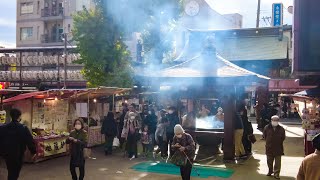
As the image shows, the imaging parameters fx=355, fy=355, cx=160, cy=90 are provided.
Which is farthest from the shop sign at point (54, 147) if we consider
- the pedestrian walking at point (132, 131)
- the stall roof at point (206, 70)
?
the stall roof at point (206, 70)

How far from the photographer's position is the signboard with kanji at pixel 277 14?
1173 inches

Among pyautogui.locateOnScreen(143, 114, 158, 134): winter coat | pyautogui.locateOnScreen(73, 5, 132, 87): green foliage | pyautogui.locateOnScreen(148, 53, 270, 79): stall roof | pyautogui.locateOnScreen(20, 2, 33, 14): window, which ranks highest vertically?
pyautogui.locateOnScreen(20, 2, 33, 14): window

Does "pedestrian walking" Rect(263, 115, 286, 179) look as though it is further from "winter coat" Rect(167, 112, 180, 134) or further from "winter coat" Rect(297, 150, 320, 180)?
"winter coat" Rect(297, 150, 320, 180)

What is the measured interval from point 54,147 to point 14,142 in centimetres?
557

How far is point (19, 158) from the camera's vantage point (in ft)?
25.3

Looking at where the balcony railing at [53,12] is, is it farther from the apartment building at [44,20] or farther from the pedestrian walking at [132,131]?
the pedestrian walking at [132,131]

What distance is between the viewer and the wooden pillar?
12663 mm

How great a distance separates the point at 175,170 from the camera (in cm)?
1148

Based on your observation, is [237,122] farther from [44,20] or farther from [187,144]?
[44,20]

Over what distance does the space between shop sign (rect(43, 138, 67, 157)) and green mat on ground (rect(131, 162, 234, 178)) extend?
3222 mm

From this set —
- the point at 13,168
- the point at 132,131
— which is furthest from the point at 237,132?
the point at 13,168

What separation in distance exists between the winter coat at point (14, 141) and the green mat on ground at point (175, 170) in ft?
14.8

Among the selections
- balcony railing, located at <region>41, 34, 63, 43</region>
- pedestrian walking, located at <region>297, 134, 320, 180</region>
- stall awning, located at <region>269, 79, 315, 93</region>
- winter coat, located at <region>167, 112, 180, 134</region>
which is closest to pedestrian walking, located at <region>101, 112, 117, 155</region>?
A: winter coat, located at <region>167, 112, 180, 134</region>

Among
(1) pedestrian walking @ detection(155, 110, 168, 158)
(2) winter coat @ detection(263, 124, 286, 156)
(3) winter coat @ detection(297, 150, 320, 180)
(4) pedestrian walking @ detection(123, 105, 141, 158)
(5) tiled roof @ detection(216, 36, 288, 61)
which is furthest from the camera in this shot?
(5) tiled roof @ detection(216, 36, 288, 61)
